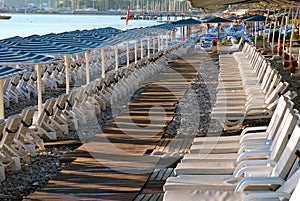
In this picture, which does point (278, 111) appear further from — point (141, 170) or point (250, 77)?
point (250, 77)

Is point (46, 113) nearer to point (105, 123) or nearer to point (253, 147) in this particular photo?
point (105, 123)

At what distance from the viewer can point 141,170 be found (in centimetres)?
621

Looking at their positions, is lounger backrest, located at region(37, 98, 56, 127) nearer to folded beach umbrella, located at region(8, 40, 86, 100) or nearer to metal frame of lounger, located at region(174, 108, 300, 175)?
folded beach umbrella, located at region(8, 40, 86, 100)

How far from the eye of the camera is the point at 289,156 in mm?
4211

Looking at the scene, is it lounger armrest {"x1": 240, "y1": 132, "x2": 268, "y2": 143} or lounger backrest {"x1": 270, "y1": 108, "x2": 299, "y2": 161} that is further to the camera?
lounger armrest {"x1": 240, "y1": 132, "x2": 268, "y2": 143}

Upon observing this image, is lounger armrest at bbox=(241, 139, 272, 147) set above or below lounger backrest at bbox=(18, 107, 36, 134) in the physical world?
above

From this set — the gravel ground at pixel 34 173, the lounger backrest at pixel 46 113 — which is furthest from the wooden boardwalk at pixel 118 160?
the lounger backrest at pixel 46 113

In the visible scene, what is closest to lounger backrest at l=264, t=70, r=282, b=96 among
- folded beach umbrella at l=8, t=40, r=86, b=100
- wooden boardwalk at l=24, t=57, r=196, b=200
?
wooden boardwalk at l=24, t=57, r=196, b=200

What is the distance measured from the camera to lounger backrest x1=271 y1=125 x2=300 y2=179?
4145mm

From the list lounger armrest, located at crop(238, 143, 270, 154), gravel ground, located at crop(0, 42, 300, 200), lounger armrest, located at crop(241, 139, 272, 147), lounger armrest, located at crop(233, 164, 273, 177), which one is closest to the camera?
lounger armrest, located at crop(233, 164, 273, 177)

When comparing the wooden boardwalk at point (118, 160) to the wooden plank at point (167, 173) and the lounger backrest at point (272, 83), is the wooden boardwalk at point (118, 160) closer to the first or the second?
the wooden plank at point (167, 173)

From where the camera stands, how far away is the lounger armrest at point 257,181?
13.4 feet

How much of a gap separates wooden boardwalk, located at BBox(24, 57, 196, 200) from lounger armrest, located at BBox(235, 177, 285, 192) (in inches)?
55.3

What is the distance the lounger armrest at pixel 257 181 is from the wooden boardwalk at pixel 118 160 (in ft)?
4.61
